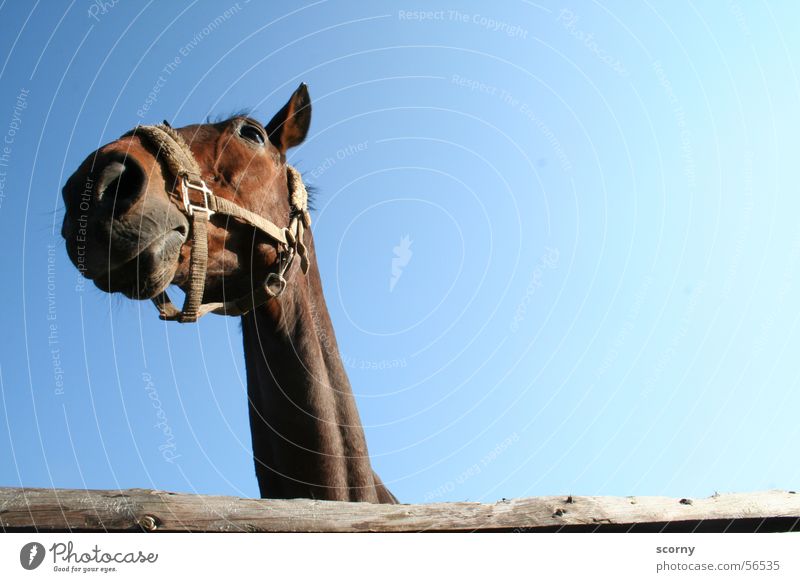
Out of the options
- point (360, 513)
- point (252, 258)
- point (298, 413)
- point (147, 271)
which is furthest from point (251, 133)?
point (360, 513)

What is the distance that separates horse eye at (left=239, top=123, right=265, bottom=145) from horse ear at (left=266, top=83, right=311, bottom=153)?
0.27 m

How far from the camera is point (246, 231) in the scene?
14.4ft

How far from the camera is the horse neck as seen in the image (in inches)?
Answer: 184

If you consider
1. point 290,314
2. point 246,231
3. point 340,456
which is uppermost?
point 246,231

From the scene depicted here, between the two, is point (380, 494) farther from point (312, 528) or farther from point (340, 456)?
point (312, 528)

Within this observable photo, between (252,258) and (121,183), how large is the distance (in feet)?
3.60

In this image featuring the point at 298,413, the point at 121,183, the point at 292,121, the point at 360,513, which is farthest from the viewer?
the point at 292,121

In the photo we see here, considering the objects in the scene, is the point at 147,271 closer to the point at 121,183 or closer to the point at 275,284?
the point at 121,183

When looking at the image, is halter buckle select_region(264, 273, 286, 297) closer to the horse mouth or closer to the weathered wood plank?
the horse mouth

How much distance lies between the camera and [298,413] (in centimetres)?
472

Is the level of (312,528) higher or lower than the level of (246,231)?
lower

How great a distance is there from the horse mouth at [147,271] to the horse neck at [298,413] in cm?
108

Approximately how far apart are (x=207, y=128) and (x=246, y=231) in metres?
0.81

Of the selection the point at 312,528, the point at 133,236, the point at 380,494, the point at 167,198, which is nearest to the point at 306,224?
the point at 167,198
